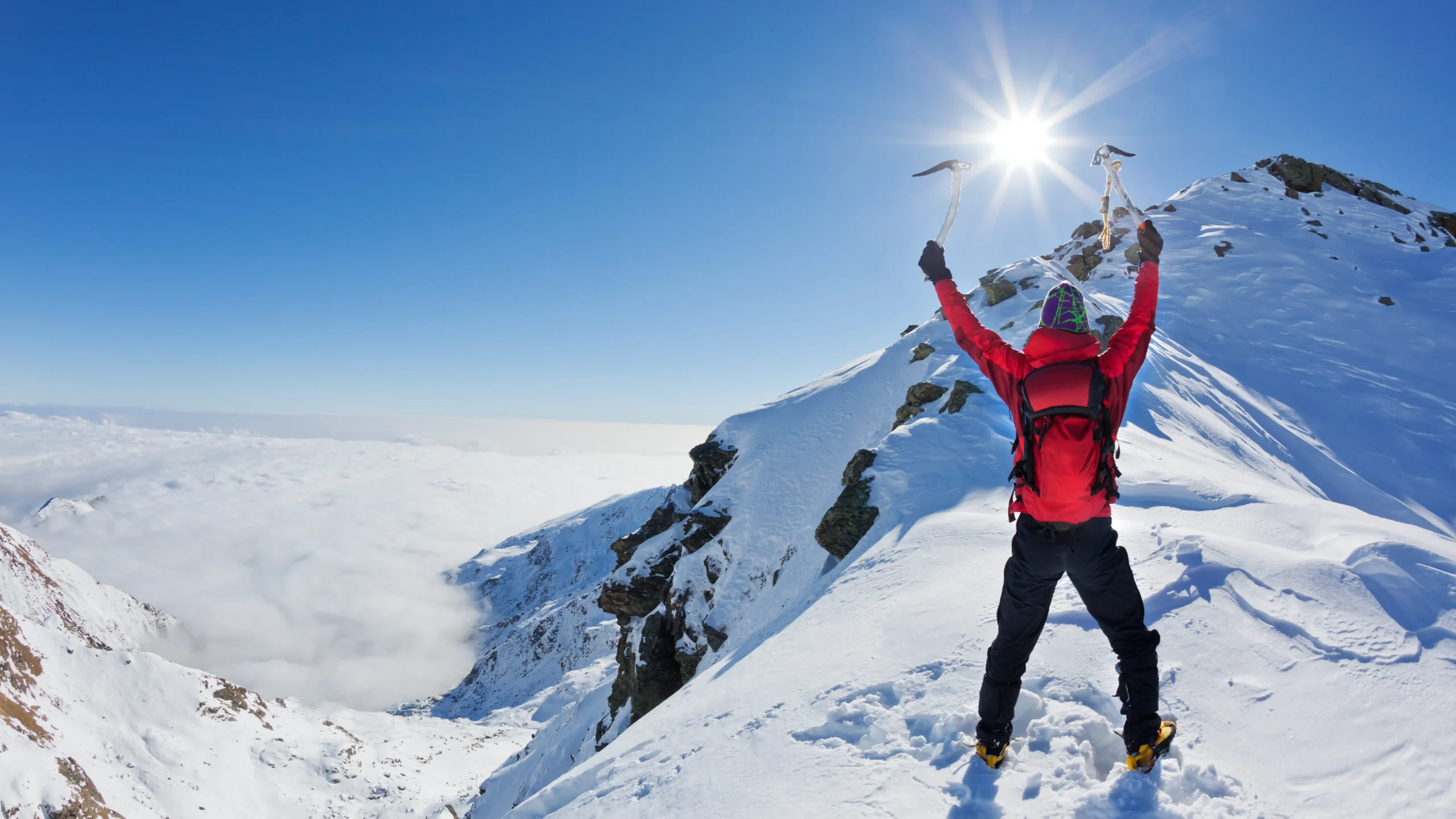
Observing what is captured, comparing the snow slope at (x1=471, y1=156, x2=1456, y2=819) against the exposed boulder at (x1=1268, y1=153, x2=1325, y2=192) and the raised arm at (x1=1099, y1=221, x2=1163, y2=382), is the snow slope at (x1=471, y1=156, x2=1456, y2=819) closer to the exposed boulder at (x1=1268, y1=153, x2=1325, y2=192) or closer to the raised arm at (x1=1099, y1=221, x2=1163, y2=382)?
the raised arm at (x1=1099, y1=221, x2=1163, y2=382)

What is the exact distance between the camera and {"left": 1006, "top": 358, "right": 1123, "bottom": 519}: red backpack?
3834mm

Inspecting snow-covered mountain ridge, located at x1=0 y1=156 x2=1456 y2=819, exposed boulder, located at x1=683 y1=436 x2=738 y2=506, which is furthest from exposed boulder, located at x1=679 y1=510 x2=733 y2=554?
exposed boulder, located at x1=683 y1=436 x2=738 y2=506

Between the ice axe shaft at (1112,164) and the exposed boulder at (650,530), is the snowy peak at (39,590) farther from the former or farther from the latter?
the ice axe shaft at (1112,164)

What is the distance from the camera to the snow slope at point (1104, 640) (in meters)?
3.90

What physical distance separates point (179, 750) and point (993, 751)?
11645cm

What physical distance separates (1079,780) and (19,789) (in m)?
87.5

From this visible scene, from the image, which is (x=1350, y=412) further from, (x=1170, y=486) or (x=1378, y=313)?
(x=1170, y=486)

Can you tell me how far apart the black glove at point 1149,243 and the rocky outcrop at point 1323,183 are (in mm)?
62794

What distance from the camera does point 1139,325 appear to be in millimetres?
4250

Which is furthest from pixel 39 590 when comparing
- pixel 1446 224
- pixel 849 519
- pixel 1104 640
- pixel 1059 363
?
pixel 1446 224

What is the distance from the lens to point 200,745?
3241 inches

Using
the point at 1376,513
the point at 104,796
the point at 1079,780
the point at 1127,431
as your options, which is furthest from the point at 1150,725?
the point at 104,796

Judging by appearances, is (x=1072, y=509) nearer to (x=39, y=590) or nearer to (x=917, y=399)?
(x=917, y=399)

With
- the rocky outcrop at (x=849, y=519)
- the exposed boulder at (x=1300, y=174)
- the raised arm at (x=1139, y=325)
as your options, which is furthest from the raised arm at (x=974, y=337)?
the exposed boulder at (x=1300, y=174)
